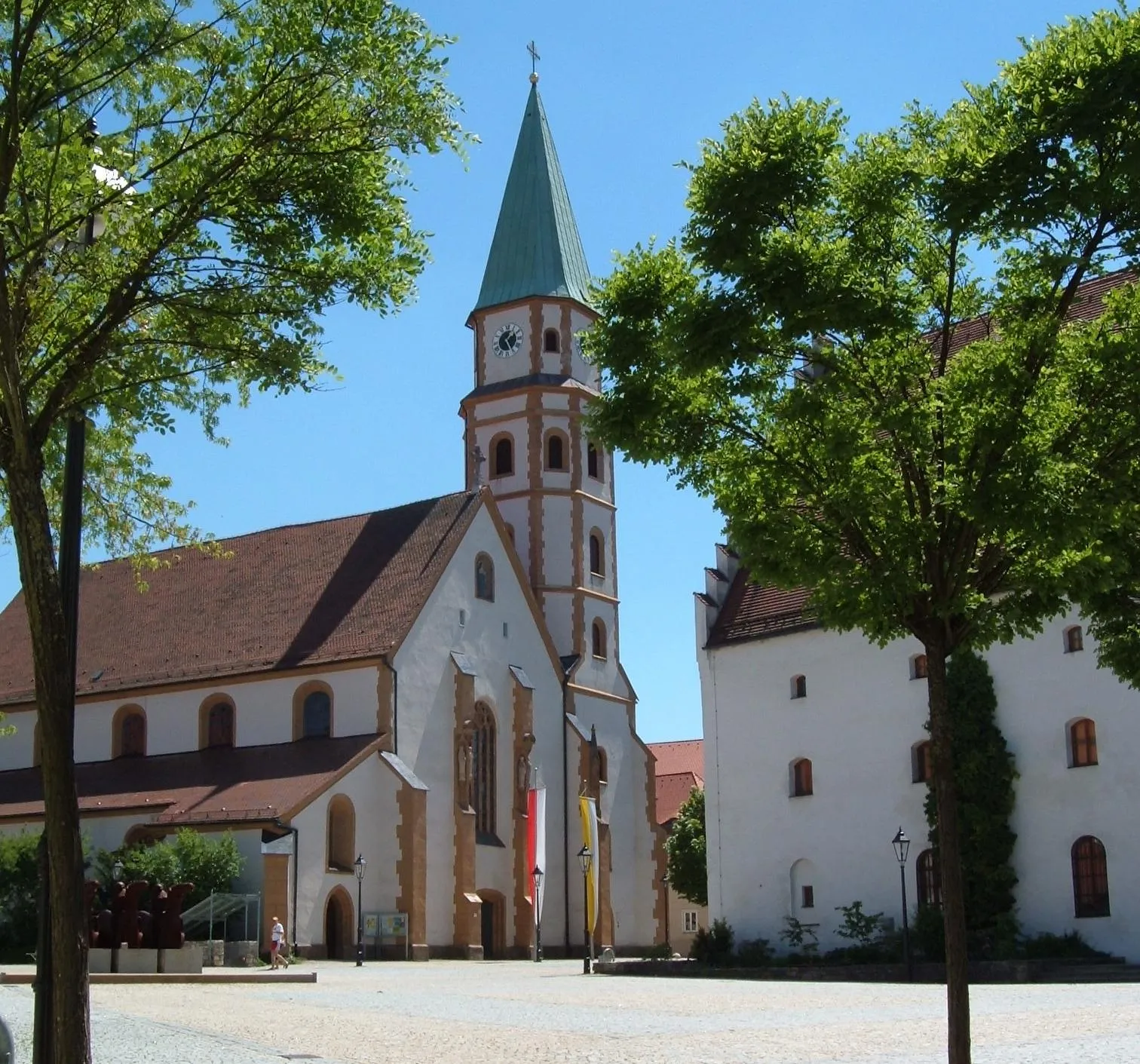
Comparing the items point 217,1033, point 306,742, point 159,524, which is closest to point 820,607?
point 159,524

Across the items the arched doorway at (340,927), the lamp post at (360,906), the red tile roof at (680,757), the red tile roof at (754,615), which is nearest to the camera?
the red tile roof at (754,615)

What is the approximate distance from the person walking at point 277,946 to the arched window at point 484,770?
10.6 metres

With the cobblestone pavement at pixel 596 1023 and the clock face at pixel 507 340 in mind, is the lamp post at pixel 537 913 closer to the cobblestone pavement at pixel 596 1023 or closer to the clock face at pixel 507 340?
the cobblestone pavement at pixel 596 1023

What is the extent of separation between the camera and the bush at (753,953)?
3591cm

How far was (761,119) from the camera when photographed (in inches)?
443

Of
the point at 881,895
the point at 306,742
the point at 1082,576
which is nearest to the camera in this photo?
the point at 1082,576

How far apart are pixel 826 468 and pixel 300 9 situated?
4.96 meters

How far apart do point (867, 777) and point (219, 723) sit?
22341mm

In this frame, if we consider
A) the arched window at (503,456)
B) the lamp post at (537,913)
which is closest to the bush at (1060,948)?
the lamp post at (537,913)

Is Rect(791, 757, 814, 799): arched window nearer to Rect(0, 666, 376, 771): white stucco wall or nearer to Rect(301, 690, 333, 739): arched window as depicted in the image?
Rect(0, 666, 376, 771): white stucco wall

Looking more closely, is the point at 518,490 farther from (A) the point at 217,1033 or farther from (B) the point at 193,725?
(A) the point at 217,1033

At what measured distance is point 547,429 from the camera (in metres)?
58.2

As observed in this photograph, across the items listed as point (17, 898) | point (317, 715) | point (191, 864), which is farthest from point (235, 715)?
point (17, 898)

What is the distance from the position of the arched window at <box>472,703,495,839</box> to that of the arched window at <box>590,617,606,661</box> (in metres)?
7.47
